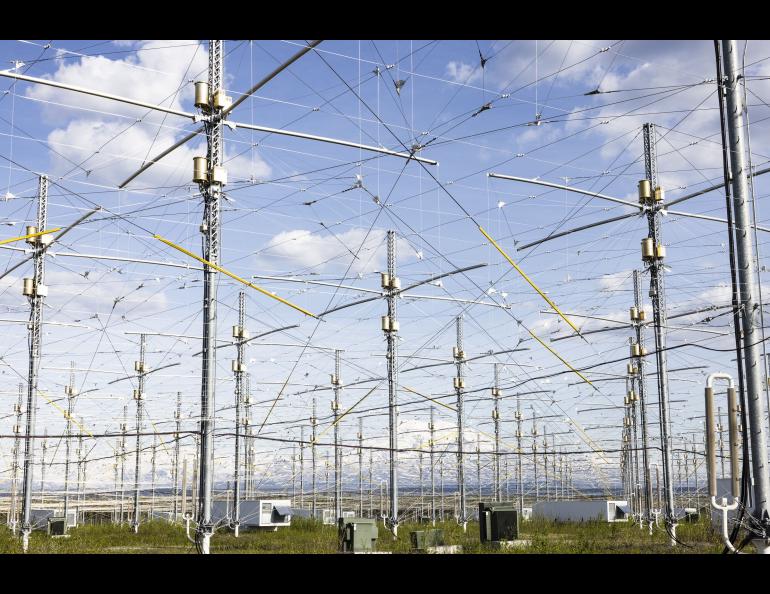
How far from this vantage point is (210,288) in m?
16.3

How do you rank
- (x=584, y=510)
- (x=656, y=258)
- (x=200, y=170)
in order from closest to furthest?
1. (x=200, y=170)
2. (x=656, y=258)
3. (x=584, y=510)

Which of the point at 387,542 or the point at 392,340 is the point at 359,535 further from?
the point at 392,340

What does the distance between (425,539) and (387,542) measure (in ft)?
12.6

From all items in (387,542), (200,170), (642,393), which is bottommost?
(387,542)

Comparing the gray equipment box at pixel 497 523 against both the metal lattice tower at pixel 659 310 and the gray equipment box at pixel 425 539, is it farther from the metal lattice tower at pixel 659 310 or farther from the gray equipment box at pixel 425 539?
the metal lattice tower at pixel 659 310

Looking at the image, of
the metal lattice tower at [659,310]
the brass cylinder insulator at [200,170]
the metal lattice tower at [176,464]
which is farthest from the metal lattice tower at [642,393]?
the metal lattice tower at [176,464]

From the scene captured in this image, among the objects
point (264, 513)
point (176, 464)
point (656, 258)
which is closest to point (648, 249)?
point (656, 258)

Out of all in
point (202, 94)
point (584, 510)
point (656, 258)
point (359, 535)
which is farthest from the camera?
point (584, 510)

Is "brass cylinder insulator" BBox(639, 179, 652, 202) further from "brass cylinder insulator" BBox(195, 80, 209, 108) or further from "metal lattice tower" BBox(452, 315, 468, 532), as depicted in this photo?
"metal lattice tower" BBox(452, 315, 468, 532)
